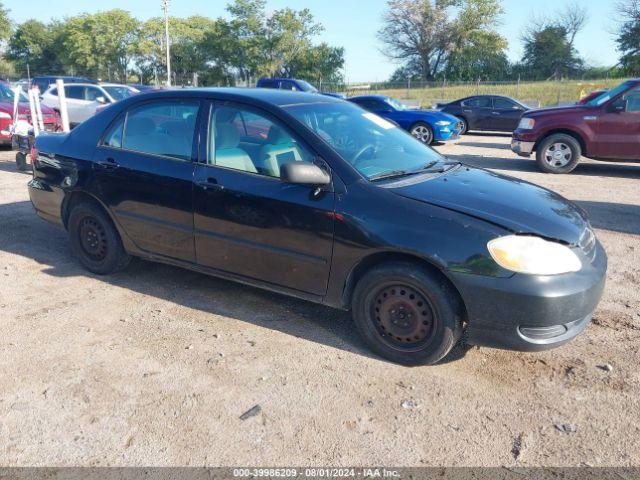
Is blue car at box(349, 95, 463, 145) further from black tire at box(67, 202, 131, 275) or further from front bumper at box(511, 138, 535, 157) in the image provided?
black tire at box(67, 202, 131, 275)

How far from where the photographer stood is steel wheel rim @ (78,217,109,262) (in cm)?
474

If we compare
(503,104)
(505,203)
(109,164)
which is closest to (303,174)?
(505,203)

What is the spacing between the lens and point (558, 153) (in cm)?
1054

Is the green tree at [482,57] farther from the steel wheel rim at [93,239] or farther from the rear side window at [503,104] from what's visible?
the steel wheel rim at [93,239]

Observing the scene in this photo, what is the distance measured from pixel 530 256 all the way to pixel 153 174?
2.76 meters

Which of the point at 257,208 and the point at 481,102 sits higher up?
the point at 481,102

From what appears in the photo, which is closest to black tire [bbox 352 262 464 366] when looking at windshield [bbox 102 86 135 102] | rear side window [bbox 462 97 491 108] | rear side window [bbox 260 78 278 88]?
windshield [bbox 102 86 135 102]

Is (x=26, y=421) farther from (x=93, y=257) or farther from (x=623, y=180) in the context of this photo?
(x=623, y=180)

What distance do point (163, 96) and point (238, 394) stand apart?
2.50 metres

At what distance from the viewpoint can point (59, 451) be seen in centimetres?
266

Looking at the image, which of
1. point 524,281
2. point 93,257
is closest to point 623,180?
point 524,281

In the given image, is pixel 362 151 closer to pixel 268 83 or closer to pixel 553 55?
pixel 268 83

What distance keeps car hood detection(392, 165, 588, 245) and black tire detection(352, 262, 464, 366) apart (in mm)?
460

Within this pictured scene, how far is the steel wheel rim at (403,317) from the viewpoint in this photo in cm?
331
